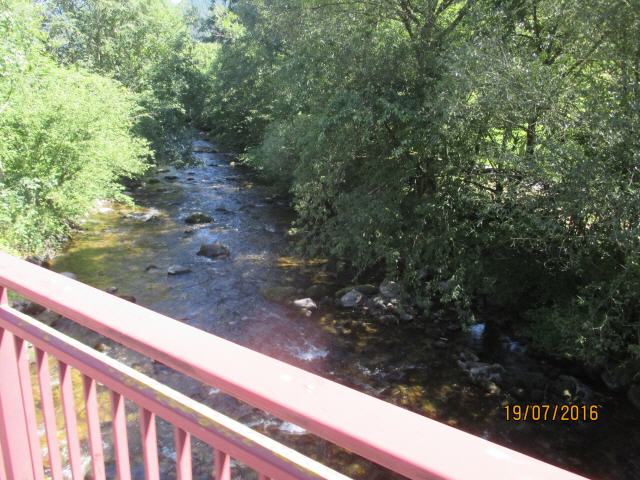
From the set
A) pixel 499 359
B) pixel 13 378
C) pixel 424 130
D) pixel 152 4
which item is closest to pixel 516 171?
pixel 424 130

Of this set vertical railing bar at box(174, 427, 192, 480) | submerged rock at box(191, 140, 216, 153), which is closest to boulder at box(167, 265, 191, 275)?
vertical railing bar at box(174, 427, 192, 480)

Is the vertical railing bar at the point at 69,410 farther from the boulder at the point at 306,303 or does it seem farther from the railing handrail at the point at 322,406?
the boulder at the point at 306,303

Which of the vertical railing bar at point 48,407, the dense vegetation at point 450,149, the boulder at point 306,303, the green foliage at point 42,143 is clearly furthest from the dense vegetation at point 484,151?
the vertical railing bar at point 48,407

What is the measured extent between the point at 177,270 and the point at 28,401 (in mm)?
9506

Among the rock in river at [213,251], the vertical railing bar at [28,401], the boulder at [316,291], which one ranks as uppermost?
the vertical railing bar at [28,401]

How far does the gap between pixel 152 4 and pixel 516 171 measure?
77.1 ft

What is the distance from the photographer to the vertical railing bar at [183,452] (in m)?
1.16

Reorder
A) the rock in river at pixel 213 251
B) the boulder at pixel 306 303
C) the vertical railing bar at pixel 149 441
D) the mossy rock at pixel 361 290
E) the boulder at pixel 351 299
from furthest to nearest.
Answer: the rock in river at pixel 213 251 → the mossy rock at pixel 361 290 → the boulder at pixel 351 299 → the boulder at pixel 306 303 → the vertical railing bar at pixel 149 441

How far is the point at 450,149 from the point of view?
8.45m

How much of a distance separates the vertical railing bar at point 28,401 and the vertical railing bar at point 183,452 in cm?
85

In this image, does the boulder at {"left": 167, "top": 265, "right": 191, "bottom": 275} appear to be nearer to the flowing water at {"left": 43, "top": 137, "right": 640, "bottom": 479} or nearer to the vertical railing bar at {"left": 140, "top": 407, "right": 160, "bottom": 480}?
the flowing water at {"left": 43, "top": 137, "right": 640, "bottom": 479}

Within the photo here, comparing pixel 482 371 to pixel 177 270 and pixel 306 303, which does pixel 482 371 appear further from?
pixel 177 270

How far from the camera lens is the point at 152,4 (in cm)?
2484

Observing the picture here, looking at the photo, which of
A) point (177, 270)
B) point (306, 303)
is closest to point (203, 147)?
point (177, 270)
